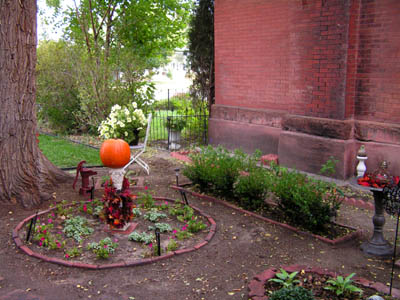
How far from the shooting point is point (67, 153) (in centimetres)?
1044

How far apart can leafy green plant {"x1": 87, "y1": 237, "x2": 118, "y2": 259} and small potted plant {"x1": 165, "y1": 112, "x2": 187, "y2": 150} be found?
629 cm

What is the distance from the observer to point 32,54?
6.21 metres

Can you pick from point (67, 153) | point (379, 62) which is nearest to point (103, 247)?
point (379, 62)

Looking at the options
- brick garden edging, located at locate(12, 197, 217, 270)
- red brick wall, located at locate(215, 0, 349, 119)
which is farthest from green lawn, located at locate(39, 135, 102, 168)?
brick garden edging, located at locate(12, 197, 217, 270)

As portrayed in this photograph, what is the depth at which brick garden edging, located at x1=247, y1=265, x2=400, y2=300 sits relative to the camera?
3.92 meters

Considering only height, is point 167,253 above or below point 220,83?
below

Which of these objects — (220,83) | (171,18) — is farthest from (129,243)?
(171,18)

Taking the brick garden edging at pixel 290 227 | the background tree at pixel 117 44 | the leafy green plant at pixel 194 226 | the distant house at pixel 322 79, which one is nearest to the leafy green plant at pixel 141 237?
the leafy green plant at pixel 194 226

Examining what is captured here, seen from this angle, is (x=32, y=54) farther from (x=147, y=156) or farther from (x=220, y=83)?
(x=220, y=83)

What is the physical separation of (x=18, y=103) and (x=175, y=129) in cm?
542

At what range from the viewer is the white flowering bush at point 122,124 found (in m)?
8.45

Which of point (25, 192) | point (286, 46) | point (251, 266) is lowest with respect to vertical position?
point (251, 266)

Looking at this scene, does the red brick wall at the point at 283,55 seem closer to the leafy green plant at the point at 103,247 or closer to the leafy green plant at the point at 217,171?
the leafy green plant at the point at 217,171

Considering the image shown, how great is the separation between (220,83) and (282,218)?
534cm
